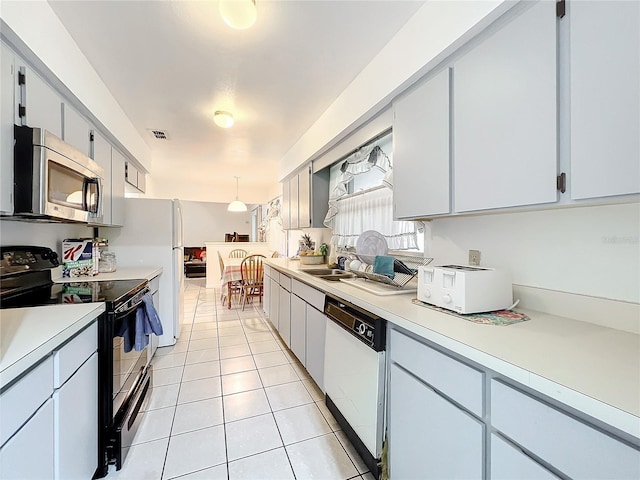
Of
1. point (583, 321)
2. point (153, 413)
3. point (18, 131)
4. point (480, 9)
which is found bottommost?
point (153, 413)

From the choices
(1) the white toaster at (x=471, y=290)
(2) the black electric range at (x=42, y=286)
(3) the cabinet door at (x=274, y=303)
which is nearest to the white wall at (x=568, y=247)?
(1) the white toaster at (x=471, y=290)

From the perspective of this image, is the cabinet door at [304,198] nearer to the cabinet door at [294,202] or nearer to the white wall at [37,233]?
the cabinet door at [294,202]

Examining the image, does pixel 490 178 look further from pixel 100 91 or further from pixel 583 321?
pixel 100 91

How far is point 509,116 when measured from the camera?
1.10m

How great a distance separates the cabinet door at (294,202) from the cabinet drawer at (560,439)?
3.10 metres

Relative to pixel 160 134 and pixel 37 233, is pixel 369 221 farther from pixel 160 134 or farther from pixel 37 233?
pixel 160 134

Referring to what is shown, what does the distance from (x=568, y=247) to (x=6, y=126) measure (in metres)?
2.53

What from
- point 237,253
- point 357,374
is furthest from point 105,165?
point 237,253

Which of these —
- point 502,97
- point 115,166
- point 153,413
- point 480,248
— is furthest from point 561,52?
point 115,166

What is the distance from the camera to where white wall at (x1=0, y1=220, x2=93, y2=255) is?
167cm

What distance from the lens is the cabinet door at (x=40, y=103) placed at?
138 centimetres

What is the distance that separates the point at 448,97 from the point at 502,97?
298mm

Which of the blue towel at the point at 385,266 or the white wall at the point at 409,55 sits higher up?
the white wall at the point at 409,55

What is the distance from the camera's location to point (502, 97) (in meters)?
1.12
